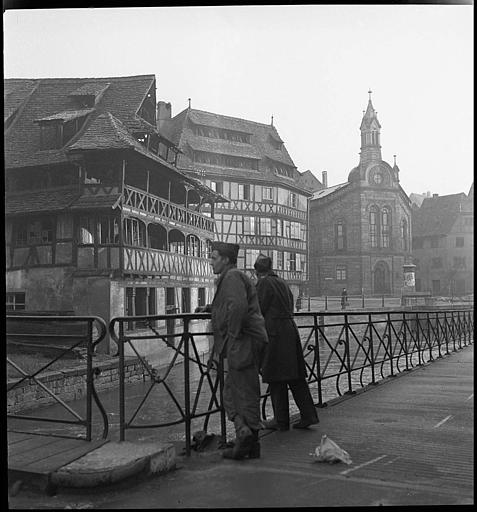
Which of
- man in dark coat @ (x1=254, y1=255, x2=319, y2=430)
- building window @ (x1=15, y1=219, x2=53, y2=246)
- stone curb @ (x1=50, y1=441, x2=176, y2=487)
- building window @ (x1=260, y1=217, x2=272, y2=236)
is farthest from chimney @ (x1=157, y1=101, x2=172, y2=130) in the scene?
stone curb @ (x1=50, y1=441, x2=176, y2=487)

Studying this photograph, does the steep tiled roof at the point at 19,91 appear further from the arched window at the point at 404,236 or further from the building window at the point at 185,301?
the arched window at the point at 404,236

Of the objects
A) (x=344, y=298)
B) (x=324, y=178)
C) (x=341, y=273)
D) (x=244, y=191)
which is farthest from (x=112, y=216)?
(x=344, y=298)

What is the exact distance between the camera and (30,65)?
21.1ft

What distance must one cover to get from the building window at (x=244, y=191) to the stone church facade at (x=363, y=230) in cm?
139

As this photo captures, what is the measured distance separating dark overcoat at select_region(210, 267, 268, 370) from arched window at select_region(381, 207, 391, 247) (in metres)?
10.6

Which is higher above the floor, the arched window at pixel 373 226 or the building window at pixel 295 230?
the arched window at pixel 373 226

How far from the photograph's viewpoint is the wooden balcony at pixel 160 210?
9.36 meters

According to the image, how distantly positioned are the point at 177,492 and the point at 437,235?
12651 mm

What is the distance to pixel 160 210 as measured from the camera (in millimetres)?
9945

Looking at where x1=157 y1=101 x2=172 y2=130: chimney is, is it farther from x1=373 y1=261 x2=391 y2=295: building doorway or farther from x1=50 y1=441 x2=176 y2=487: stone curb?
x1=50 y1=441 x2=176 y2=487: stone curb

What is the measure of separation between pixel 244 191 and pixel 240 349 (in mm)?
5226

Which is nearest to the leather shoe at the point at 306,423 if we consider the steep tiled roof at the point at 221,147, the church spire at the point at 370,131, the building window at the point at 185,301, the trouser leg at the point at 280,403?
the trouser leg at the point at 280,403

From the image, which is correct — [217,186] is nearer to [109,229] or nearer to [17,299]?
[109,229]

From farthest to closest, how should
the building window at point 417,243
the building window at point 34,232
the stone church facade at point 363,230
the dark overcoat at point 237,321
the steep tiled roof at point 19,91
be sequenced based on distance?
the building window at point 417,243, the stone church facade at point 363,230, the building window at point 34,232, the steep tiled roof at point 19,91, the dark overcoat at point 237,321
